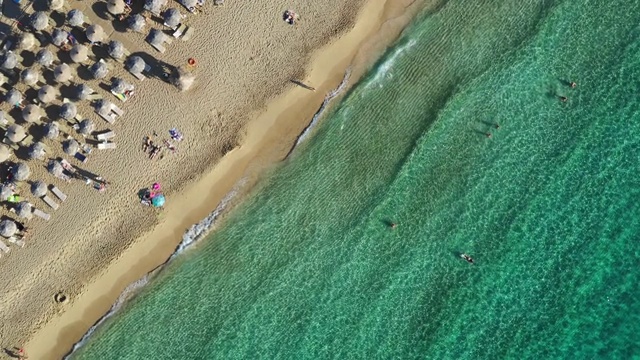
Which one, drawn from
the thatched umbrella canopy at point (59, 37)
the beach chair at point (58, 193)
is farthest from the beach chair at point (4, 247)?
the thatched umbrella canopy at point (59, 37)

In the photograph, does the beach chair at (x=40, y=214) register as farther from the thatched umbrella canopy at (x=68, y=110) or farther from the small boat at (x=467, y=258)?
the small boat at (x=467, y=258)

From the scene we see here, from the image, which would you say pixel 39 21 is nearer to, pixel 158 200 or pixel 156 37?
pixel 156 37

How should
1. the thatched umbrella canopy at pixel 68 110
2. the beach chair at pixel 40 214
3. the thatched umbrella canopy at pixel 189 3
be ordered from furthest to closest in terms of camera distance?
the beach chair at pixel 40 214 → the thatched umbrella canopy at pixel 189 3 → the thatched umbrella canopy at pixel 68 110

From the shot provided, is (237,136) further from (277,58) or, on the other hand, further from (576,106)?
(576,106)

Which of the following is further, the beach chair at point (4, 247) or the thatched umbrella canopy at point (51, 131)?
the beach chair at point (4, 247)

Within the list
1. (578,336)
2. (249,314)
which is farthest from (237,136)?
(578,336)

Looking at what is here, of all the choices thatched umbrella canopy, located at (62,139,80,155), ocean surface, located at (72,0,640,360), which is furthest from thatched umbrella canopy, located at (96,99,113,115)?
ocean surface, located at (72,0,640,360)
